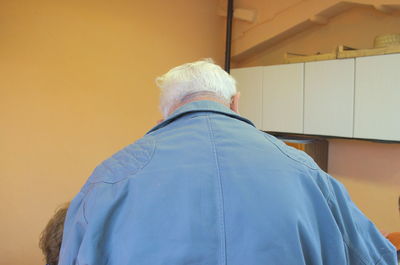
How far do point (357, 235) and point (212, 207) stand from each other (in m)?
0.36

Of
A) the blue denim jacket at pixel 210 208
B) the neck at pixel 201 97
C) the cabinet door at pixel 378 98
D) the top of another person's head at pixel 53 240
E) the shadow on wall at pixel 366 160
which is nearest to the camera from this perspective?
the blue denim jacket at pixel 210 208

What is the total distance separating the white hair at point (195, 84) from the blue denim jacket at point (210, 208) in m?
0.19

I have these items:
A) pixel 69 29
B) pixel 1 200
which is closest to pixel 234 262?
pixel 1 200

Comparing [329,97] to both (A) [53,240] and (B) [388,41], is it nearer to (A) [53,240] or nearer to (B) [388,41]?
(B) [388,41]

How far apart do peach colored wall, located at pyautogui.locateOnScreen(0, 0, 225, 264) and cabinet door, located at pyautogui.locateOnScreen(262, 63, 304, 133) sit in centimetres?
85

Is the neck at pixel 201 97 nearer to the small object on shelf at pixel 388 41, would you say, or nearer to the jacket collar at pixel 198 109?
the jacket collar at pixel 198 109

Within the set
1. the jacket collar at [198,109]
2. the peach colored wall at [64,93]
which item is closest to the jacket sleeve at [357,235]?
the jacket collar at [198,109]

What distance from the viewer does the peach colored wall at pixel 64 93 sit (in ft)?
7.14

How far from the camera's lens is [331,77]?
7.29ft

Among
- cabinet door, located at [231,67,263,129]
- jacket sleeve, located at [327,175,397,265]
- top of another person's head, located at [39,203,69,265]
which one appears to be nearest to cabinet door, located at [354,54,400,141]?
cabinet door, located at [231,67,263,129]

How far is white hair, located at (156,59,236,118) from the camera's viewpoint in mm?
979

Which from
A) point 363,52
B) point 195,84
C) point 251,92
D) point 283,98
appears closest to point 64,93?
point 251,92

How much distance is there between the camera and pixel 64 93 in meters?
2.35

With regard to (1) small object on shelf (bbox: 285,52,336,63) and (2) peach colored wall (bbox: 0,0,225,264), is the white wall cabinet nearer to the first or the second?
(1) small object on shelf (bbox: 285,52,336,63)
